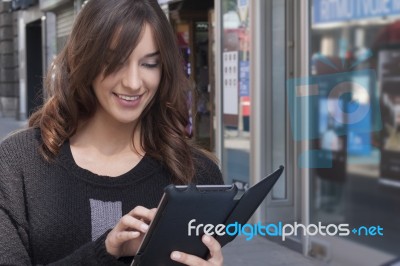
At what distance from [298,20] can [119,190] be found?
463cm

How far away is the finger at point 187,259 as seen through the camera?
1.44 meters

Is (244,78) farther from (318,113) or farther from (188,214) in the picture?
(188,214)

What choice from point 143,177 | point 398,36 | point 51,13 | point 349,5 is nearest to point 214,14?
point 349,5

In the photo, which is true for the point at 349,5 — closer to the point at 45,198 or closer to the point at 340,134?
the point at 340,134

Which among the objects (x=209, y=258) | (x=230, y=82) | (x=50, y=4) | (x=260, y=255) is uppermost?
(x=50, y=4)

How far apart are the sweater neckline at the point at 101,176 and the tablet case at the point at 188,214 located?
32 centimetres

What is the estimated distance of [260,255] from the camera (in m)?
5.50

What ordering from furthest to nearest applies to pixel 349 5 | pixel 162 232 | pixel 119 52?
pixel 349 5, pixel 119 52, pixel 162 232

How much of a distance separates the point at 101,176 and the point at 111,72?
28 centimetres

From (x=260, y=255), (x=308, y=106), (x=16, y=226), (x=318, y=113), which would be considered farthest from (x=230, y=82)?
(x=16, y=226)

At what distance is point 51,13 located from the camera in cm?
1634

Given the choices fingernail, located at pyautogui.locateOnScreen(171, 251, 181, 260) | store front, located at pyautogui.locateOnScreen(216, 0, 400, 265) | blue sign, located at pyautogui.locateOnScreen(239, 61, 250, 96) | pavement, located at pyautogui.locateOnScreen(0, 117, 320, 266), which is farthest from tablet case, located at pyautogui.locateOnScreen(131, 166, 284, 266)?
blue sign, located at pyautogui.locateOnScreen(239, 61, 250, 96)

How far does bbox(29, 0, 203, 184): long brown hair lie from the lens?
5.29 ft

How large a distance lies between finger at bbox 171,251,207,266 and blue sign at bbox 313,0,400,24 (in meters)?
3.43
